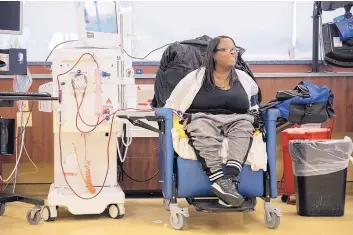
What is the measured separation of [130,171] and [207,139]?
1404 millimetres

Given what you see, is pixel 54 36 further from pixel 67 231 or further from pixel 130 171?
pixel 67 231

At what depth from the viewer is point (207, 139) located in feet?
9.02

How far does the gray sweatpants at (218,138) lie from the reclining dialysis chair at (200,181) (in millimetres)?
88

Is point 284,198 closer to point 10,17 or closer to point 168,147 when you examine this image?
point 168,147

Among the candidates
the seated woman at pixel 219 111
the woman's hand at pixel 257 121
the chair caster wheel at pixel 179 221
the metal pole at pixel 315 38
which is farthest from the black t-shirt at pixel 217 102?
the metal pole at pixel 315 38

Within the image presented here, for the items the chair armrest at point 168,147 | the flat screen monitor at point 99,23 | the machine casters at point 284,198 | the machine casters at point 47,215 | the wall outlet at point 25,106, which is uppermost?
the flat screen monitor at point 99,23

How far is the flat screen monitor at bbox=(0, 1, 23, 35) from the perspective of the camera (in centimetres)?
322

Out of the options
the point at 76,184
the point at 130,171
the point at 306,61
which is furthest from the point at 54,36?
the point at 306,61

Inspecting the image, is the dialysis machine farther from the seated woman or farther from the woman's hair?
the woman's hair

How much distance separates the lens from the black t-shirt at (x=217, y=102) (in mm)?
2994

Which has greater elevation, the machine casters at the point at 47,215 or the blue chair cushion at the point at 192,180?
the blue chair cushion at the point at 192,180

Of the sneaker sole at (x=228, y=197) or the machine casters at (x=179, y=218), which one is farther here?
the machine casters at (x=179, y=218)

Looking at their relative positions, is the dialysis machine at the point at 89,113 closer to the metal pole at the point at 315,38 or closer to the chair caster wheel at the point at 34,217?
the chair caster wheel at the point at 34,217

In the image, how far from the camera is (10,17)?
10.7 feet
